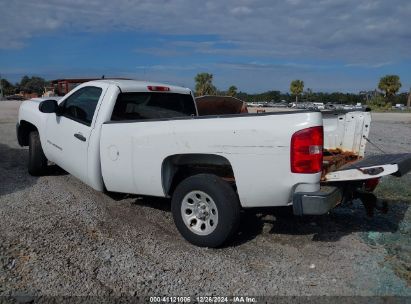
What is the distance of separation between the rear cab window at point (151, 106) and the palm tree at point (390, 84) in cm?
8093

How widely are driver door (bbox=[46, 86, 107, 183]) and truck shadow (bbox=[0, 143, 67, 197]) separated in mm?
706

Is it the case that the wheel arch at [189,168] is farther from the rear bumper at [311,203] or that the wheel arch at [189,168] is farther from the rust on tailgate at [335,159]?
the rust on tailgate at [335,159]

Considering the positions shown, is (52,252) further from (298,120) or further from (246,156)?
(298,120)

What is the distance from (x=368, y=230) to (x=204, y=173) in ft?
7.25

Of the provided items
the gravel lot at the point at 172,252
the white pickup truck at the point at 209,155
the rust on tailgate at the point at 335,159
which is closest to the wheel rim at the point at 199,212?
the white pickup truck at the point at 209,155

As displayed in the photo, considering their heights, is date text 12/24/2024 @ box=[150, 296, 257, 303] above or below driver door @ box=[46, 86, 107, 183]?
below

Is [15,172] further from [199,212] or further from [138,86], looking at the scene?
[199,212]

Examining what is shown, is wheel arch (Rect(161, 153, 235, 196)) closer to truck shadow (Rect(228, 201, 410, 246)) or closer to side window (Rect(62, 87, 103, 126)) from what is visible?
truck shadow (Rect(228, 201, 410, 246))

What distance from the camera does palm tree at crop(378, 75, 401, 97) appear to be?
79.4m

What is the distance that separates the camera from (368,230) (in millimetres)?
5504

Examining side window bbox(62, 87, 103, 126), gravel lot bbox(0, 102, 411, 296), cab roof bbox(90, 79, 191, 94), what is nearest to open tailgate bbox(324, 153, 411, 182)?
gravel lot bbox(0, 102, 411, 296)

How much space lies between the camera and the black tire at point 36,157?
7.36 meters

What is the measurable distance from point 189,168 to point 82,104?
2.05m

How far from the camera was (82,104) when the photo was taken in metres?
6.24
